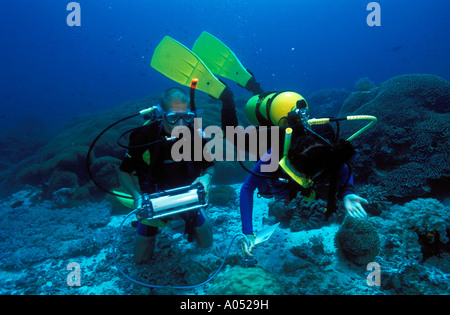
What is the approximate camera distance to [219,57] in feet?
16.8

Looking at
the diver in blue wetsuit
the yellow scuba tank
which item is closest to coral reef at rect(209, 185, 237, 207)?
the yellow scuba tank

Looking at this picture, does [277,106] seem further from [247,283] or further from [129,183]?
[129,183]

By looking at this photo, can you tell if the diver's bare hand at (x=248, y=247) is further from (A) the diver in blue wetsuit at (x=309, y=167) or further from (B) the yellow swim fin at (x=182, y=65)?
(B) the yellow swim fin at (x=182, y=65)

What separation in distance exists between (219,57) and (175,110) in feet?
8.56

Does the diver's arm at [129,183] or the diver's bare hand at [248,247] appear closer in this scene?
the diver's bare hand at [248,247]

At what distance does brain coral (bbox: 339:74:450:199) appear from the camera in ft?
15.0

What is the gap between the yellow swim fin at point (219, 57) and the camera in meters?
5.05

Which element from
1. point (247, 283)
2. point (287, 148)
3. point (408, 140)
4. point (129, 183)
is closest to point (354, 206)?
point (287, 148)

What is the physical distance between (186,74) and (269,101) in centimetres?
190

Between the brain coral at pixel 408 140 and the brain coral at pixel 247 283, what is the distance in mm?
3866

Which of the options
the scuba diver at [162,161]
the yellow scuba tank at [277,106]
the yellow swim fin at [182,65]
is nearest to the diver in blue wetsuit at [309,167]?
the yellow scuba tank at [277,106]

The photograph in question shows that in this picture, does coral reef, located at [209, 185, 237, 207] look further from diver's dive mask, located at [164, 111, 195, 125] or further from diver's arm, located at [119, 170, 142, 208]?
diver's dive mask, located at [164, 111, 195, 125]

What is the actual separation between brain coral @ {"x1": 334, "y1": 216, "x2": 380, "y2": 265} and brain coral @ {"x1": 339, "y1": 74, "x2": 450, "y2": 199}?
1864 mm
